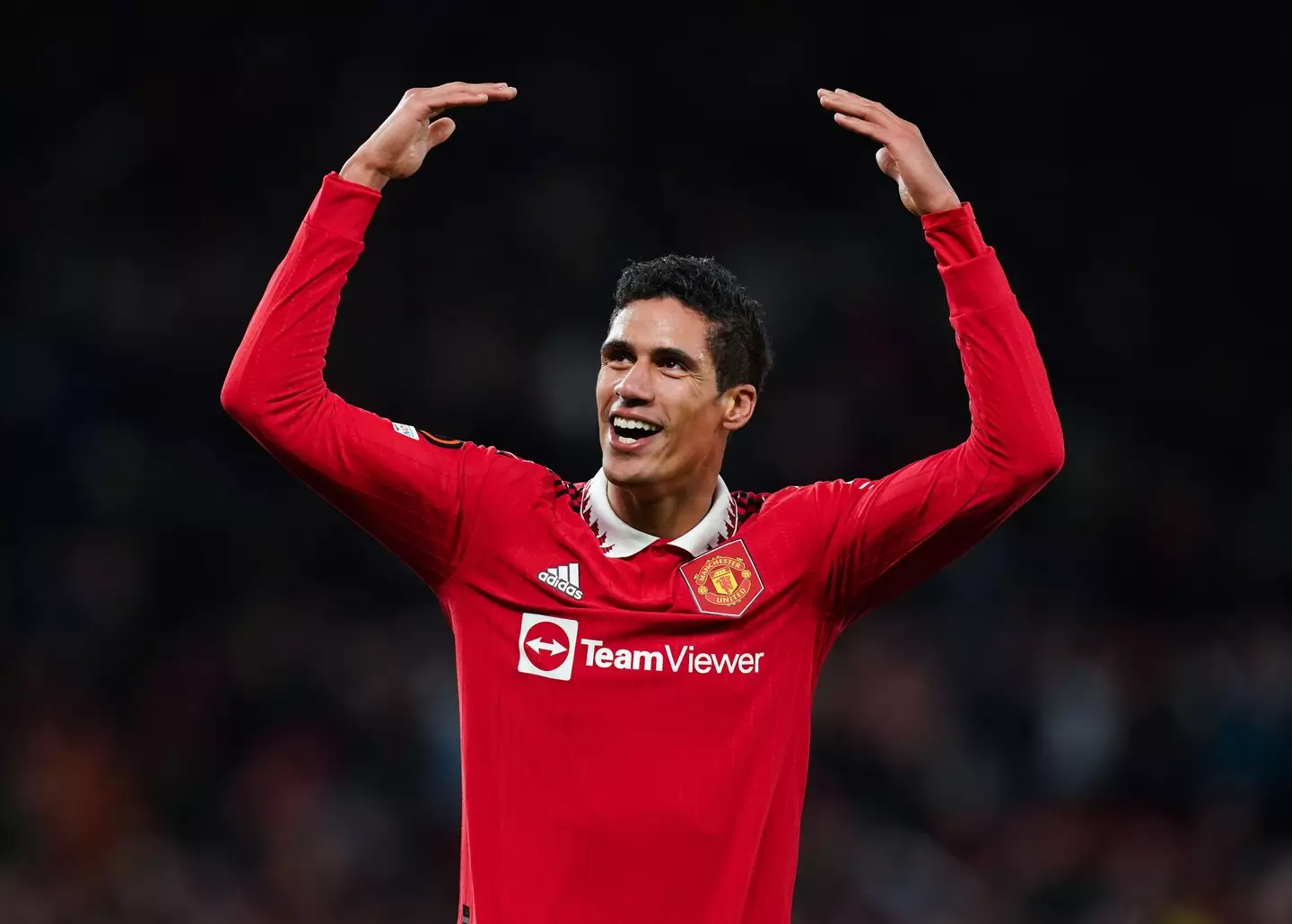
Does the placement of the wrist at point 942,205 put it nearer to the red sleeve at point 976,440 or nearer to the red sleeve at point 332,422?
the red sleeve at point 976,440

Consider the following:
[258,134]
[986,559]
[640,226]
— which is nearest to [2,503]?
[258,134]

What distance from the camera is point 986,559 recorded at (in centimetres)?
898

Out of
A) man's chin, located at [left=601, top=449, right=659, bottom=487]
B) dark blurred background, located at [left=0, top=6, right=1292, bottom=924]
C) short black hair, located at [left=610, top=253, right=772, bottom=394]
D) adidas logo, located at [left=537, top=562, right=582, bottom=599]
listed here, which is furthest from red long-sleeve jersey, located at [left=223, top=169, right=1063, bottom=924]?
dark blurred background, located at [left=0, top=6, right=1292, bottom=924]

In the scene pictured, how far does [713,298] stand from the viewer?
3.65m

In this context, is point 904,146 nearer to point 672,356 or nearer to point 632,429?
point 672,356

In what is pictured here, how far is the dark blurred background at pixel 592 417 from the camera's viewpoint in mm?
7746

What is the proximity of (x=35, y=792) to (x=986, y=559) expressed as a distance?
511 centimetres

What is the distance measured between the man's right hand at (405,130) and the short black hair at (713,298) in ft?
1.72

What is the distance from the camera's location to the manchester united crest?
3445mm

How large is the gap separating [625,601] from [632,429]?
38cm

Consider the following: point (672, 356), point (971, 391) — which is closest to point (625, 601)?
point (672, 356)

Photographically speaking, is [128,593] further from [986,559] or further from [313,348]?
[313,348]

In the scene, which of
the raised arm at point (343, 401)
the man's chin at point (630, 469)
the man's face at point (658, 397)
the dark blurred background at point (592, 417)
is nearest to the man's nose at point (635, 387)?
the man's face at point (658, 397)

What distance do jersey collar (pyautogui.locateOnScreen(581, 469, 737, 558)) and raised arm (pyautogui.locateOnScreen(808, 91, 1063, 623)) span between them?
37cm
